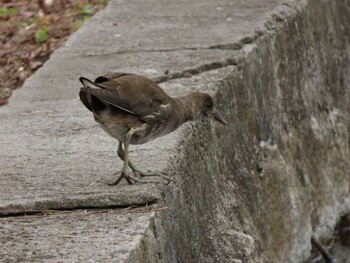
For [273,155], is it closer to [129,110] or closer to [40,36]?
[40,36]

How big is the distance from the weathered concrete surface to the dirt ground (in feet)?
0.84

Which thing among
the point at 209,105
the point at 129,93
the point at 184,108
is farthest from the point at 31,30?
the point at 129,93

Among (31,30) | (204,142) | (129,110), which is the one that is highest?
(129,110)

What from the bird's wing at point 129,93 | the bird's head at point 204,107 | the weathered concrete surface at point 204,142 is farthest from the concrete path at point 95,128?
the bird's wing at point 129,93

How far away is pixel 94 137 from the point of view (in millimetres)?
5102

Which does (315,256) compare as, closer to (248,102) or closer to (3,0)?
(248,102)

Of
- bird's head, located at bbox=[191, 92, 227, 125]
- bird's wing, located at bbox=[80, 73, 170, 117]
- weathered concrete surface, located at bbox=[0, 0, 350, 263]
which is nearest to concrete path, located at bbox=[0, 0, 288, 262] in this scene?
weathered concrete surface, located at bbox=[0, 0, 350, 263]

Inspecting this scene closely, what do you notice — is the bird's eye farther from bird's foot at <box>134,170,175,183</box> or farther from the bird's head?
bird's foot at <box>134,170,175,183</box>

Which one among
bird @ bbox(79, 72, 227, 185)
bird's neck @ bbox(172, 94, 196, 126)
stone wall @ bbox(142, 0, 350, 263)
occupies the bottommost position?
stone wall @ bbox(142, 0, 350, 263)

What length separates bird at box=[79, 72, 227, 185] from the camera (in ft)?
14.0

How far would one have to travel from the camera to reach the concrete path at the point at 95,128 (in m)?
3.86

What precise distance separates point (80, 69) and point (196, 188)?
1.74 m

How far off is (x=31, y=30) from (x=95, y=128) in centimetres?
236

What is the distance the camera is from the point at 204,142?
5.14 m
